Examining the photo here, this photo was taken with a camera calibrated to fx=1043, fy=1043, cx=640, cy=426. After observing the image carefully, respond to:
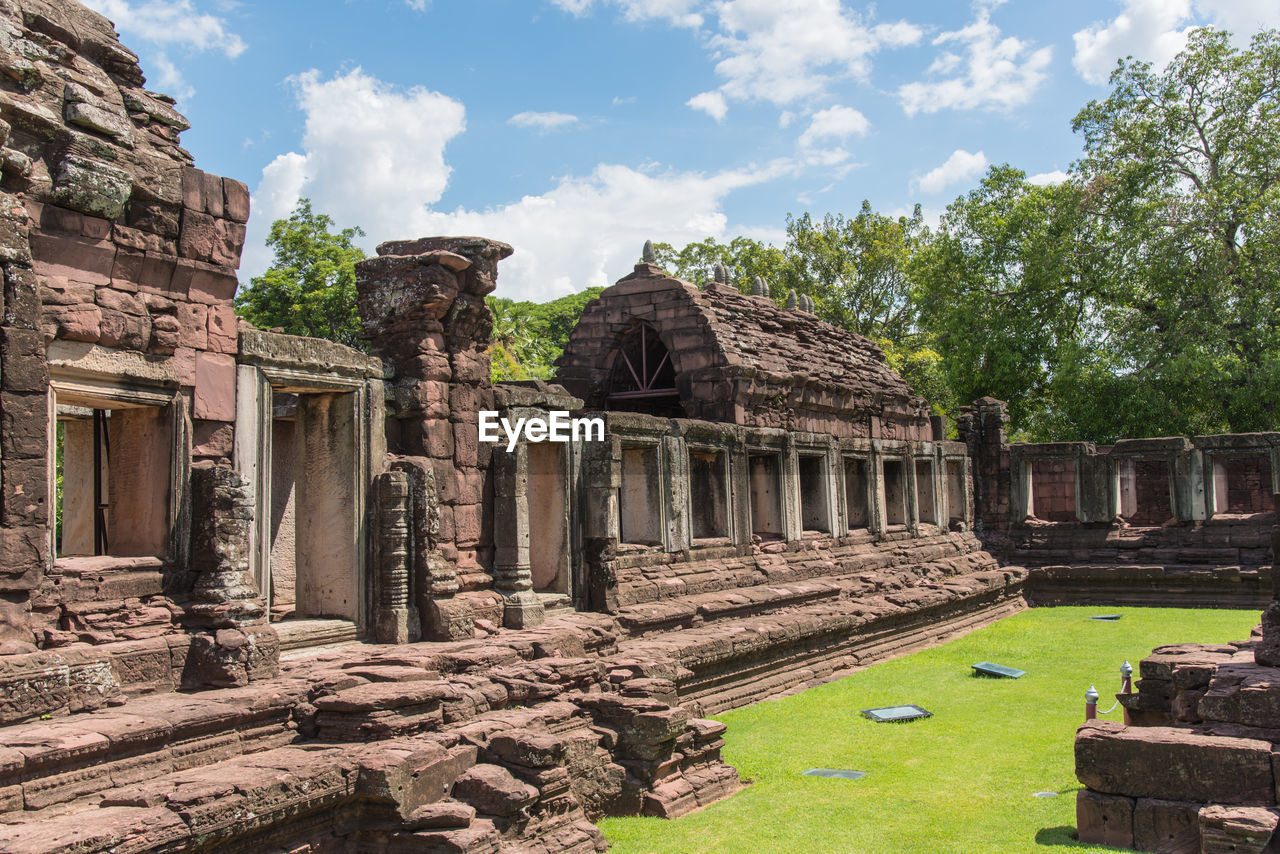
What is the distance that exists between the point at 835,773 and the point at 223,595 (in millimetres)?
4884

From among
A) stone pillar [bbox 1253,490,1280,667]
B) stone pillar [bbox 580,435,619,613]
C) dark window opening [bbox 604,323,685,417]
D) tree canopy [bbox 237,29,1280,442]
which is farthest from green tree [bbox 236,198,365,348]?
stone pillar [bbox 1253,490,1280,667]

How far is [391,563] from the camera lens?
8539 mm

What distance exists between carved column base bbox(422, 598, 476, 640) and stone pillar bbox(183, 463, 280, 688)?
5.64 feet

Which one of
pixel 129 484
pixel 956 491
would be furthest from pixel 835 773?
pixel 956 491

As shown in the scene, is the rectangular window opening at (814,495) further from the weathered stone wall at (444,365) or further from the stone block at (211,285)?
the stone block at (211,285)

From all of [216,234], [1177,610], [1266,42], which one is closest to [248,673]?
[216,234]

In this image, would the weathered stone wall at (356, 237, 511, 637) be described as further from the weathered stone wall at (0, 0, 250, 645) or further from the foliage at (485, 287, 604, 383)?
the foliage at (485, 287, 604, 383)

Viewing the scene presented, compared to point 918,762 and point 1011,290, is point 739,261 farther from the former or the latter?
point 918,762

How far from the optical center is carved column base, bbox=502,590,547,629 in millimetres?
9594

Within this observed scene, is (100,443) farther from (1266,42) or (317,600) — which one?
(1266,42)

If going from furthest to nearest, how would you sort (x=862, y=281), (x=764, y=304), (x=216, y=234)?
(x=862, y=281) → (x=764, y=304) → (x=216, y=234)

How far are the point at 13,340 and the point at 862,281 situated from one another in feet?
101

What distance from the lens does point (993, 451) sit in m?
21.7

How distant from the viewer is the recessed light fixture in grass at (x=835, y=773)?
8.28 meters
